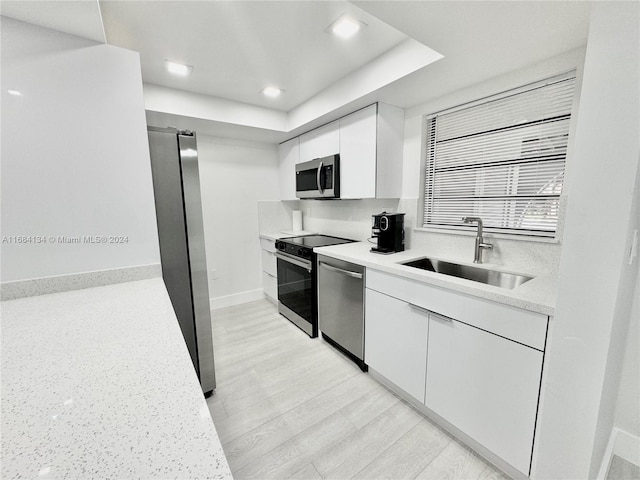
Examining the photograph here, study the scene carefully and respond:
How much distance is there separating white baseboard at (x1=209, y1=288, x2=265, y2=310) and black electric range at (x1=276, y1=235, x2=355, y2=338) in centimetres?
63

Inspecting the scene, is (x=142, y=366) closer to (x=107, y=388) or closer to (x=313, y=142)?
(x=107, y=388)

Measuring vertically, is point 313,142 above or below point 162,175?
above

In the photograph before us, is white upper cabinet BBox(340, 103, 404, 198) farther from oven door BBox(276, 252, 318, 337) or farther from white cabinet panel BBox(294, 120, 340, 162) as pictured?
oven door BBox(276, 252, 318, 337)

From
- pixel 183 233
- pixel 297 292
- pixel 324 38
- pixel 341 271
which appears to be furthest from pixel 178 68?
pixel 297 292

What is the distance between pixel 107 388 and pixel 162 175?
4.39 ft

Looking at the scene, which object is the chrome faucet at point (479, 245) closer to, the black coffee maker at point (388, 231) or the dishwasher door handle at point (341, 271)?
the black coffee maker at point (388, 231)

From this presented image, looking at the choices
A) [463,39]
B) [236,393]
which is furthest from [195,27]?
[236,393]

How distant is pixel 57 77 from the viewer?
1.24 metres

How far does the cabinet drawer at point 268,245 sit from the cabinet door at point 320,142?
1.04 meters

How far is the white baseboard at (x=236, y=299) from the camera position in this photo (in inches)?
135

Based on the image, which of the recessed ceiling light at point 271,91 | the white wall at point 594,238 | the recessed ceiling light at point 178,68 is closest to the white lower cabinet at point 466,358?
the white wall at point 594,238

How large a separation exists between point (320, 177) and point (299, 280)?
105 centimetres

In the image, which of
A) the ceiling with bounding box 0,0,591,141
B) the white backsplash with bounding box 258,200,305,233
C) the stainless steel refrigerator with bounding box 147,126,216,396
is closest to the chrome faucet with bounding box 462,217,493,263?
the ceiling with bounding box 0,0,591,141

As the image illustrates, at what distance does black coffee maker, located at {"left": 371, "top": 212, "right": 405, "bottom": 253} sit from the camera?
2.19 meters
